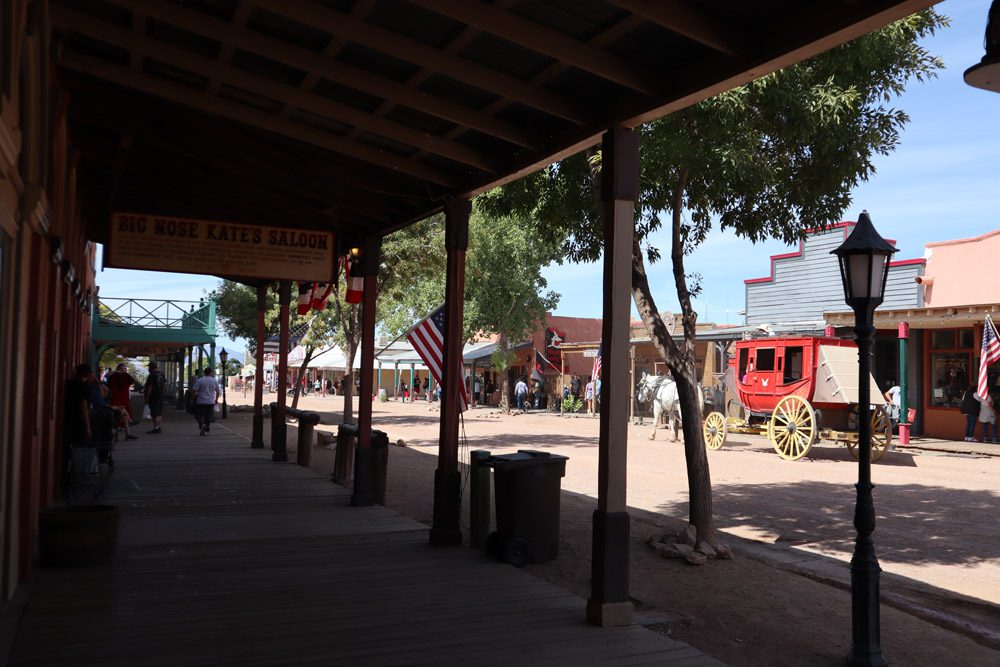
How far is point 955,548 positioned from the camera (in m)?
9.05

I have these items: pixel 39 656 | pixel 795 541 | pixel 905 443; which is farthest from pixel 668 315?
pixel 39 656

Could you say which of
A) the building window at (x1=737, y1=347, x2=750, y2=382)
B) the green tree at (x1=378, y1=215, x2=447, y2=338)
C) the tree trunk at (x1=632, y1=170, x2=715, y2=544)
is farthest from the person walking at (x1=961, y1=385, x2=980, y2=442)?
the tree trunk at (x1=632, y1=170, x2=715, y2=544)

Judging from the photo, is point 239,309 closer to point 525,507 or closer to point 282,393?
point 282,393

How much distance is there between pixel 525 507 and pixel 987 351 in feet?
54.4

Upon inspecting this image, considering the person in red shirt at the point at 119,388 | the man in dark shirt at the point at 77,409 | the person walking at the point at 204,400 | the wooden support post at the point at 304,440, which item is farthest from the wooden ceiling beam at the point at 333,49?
the person walking at the point at 204,400

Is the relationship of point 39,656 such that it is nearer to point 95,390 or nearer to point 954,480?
point 95,390

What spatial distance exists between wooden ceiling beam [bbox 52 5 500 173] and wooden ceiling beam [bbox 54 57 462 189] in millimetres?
177

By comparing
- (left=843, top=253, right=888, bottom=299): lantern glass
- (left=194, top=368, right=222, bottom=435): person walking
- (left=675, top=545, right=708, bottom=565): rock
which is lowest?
(left=675, top=545, right=708, bottom=565): rock

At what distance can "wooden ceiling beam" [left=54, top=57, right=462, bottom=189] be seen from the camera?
673cm

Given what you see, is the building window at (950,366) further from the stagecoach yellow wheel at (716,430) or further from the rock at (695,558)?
the rock at (695,558)

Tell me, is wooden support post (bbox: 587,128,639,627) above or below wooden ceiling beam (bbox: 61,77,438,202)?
below

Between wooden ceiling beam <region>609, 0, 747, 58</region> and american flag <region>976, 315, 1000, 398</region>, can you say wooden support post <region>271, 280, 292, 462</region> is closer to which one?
wooden ceiling beam <region>609, 0, 747, 58</region>

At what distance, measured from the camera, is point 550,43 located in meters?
5.06

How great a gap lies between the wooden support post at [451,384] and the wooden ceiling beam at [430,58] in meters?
2.23
